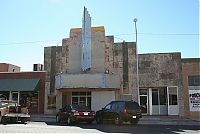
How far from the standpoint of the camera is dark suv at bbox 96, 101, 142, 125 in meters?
21.8

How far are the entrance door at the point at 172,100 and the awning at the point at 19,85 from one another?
14.7 metres

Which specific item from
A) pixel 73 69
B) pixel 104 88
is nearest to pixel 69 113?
pixel 104 88

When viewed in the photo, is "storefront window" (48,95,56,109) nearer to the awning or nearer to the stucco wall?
the awning

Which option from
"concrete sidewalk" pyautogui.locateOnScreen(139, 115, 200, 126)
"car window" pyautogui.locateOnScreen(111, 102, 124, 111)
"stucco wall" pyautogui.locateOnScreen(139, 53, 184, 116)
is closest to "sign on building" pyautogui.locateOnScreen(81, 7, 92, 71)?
"stucco wall" pyautogui.locateOnScreen(139, 53, 184, 116)

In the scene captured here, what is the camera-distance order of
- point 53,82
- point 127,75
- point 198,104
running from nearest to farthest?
point 198,104, point 127,75, point 53,82

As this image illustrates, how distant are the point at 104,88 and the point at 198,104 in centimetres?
964

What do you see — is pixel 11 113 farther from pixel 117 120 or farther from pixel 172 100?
pixel 172 100

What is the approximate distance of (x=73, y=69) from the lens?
35.1 m

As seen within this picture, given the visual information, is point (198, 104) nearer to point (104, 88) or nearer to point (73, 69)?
point (104, 88)

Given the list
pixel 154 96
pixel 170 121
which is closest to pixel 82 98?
pixel 154 96

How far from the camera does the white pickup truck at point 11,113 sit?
847 inches

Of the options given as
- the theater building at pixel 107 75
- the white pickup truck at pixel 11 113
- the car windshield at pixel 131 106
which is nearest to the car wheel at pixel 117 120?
the car windshield at pixel 131 106

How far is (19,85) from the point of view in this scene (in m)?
35.8

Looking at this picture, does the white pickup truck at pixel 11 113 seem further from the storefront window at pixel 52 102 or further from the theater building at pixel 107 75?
the storefront window at pixel 52 102
